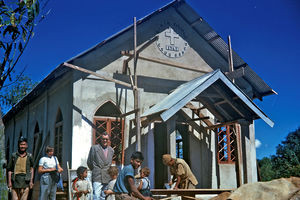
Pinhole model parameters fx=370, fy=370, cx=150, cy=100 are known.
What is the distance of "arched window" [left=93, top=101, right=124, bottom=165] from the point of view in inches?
457

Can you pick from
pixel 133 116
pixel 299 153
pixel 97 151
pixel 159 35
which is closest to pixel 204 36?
pixel 159 35

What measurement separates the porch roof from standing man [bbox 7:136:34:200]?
3576 mm

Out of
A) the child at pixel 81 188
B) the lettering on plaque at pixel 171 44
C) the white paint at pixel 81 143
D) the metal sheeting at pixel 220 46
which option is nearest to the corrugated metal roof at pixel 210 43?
the metal sheeting at pixel 220 46

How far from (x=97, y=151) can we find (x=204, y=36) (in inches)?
281

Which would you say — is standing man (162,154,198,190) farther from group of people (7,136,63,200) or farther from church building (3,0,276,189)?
group of people (7,136,63,200)

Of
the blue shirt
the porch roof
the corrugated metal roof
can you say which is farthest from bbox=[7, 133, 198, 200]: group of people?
the corrugated metal roof

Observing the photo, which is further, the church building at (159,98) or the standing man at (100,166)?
the church building at (159,98)

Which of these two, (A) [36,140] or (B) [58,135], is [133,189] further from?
(A) [36,140]

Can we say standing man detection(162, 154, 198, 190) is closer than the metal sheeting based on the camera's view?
Yes

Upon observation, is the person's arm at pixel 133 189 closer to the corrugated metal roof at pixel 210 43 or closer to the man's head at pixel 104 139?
the man's head at pixel 104 139

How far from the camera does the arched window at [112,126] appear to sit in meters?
11.6

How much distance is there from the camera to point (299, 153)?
75.7 feet

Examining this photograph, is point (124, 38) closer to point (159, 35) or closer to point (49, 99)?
point (159, 35)

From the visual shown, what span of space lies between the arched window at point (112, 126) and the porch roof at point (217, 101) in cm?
99
